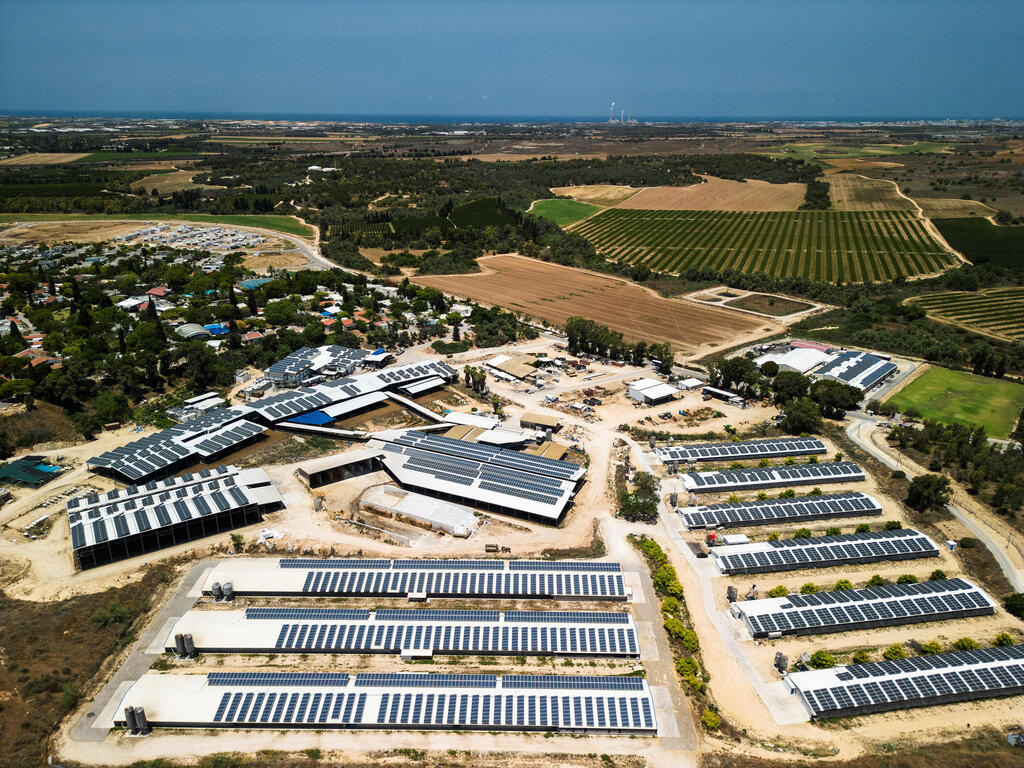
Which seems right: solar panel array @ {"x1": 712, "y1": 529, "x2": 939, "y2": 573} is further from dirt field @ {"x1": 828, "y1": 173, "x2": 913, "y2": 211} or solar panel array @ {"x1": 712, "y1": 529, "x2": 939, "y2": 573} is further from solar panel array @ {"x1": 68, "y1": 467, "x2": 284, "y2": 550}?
dirt field @ {"x1": 828, "y1": 173, "x2": 913, "y2": 211}

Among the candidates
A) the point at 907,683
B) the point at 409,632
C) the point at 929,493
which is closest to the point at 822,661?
the point at 907,683

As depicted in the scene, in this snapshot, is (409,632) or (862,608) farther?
(862,608)

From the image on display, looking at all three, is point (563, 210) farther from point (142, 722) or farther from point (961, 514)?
point (142, 722)

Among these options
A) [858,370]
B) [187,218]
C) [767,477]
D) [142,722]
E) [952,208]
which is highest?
[952,208]

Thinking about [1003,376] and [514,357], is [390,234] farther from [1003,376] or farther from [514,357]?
[1003,376]

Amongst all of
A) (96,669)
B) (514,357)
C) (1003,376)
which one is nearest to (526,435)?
(514,357)

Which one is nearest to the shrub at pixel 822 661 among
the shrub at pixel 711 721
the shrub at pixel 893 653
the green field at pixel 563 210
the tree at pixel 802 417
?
the shrub at pixel 893 653
